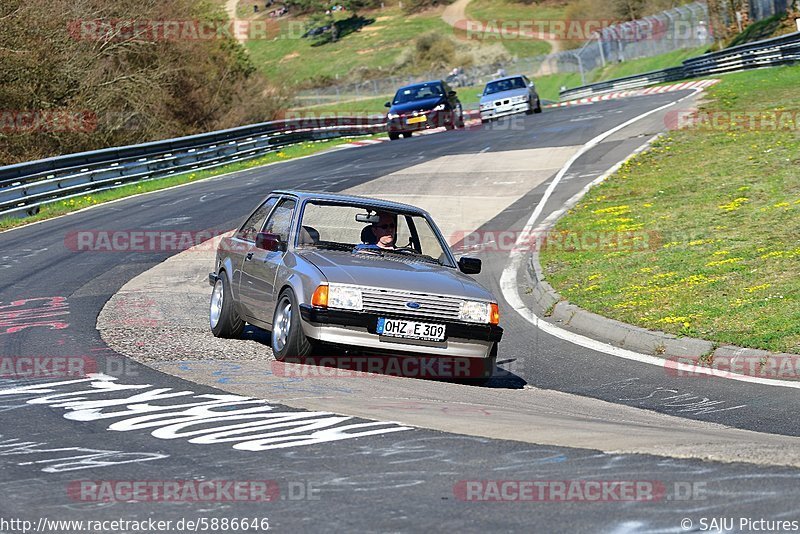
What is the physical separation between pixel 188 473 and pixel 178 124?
37732 mm

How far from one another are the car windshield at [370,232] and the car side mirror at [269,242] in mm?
219

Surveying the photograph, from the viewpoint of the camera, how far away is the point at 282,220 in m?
10.9

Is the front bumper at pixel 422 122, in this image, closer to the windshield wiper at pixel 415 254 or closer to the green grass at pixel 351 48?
the windshield wiper at pixel 415 254

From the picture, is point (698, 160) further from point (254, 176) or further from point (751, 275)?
point (254, 176)

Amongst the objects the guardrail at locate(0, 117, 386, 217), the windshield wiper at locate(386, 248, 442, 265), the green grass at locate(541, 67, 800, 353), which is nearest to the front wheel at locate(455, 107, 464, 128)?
the guardrail at locate(0, 117, 386, 217)

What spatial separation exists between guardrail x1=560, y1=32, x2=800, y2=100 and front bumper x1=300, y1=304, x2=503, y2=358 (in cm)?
3600

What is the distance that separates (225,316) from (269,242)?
51.0 inches

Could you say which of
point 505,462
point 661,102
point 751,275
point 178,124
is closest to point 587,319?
point 751,275

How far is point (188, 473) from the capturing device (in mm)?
5512

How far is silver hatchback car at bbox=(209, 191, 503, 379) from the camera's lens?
30.0 ft
